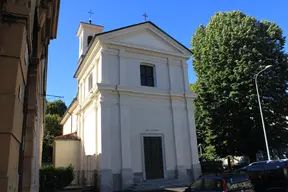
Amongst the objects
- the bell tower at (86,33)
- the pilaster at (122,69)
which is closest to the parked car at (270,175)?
the pilaster at (122,69)

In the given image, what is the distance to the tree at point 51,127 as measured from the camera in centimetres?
3262

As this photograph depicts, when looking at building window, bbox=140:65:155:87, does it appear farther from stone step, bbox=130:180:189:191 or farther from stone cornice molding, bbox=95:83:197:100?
stone step, bbox=130:180:189:191

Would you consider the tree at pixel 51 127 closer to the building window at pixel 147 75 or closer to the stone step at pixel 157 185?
the building window at pixel 147 75

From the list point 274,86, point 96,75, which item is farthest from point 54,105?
point 274,86

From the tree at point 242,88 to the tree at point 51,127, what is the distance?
62.7 ft

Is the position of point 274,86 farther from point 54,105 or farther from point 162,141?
point 54,105

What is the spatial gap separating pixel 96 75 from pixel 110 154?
6.25 meters

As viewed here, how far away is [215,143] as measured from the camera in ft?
82.8

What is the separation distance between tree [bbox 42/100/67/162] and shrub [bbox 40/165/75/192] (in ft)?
49.2

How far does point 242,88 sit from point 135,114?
463 inches

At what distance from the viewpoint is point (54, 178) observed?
53.4ft

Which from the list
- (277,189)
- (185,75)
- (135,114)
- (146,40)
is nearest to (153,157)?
(135,114)

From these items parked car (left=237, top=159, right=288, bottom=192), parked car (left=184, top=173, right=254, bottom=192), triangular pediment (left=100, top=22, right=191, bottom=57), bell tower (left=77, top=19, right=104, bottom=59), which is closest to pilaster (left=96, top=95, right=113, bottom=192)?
triangular pediment (left=100, top=22, right=191, bottom=57)

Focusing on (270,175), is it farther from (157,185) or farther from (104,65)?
(104,65)
